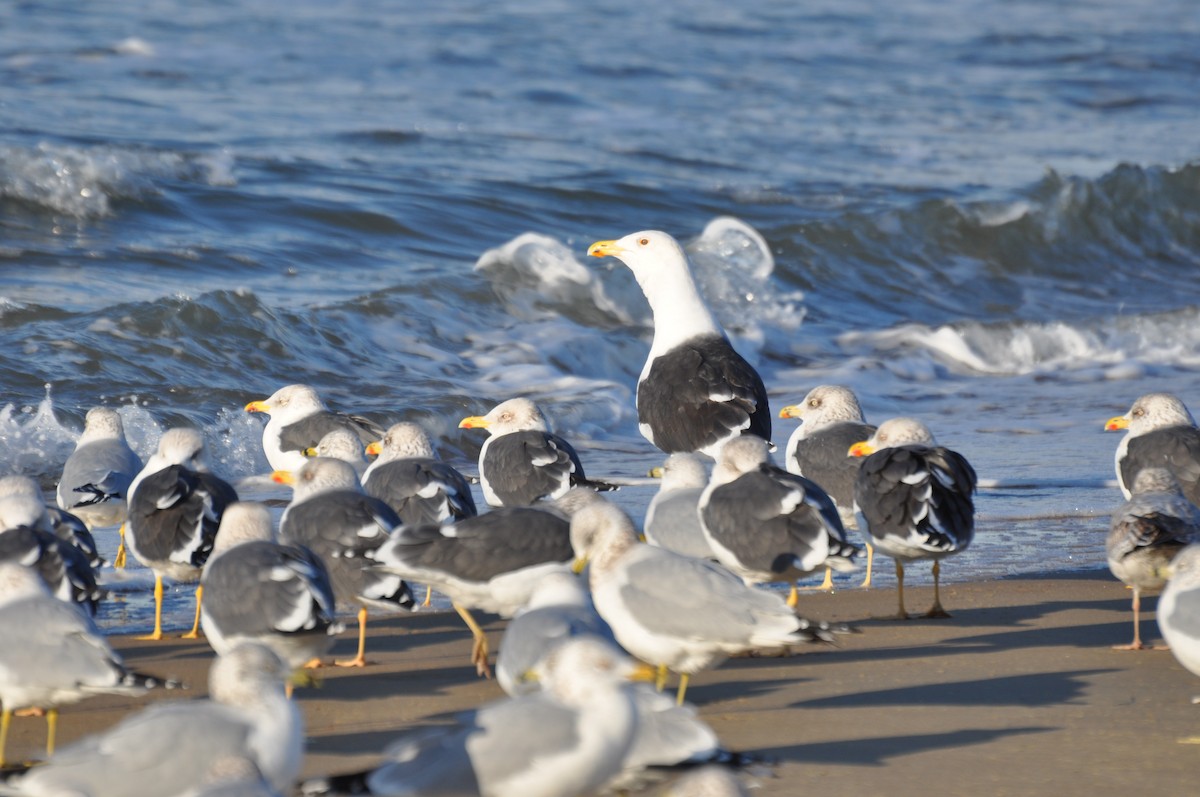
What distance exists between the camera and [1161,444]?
7.53m

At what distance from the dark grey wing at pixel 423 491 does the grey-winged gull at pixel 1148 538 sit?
243 centimetres

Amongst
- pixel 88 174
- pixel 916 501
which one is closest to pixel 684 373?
pixel 916 501

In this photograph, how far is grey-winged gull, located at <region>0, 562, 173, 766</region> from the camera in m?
4.53

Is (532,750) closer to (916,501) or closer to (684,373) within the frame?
(916,501)

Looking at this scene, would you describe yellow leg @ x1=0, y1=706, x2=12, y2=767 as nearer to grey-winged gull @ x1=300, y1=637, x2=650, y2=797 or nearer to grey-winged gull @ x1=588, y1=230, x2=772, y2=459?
grey-winged gull @ x1=300, y1=637, x2=650, y2=797

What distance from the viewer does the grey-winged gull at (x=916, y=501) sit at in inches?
254

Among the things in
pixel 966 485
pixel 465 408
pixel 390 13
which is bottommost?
pixel 465 408

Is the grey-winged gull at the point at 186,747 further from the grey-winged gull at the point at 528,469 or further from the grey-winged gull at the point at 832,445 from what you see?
A: the grey-winged gull at the point at 832,445

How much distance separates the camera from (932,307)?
17.2 metres

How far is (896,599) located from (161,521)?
9.88 ft

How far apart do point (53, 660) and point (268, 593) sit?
30.8 inches

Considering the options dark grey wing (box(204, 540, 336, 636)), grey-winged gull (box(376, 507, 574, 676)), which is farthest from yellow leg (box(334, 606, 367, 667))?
dark grey wing (box(204, 540, 336, 636))

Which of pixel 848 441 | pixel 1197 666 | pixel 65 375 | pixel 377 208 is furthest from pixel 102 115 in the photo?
pixel 1197 666

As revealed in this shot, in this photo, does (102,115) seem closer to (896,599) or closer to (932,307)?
(932,307)
